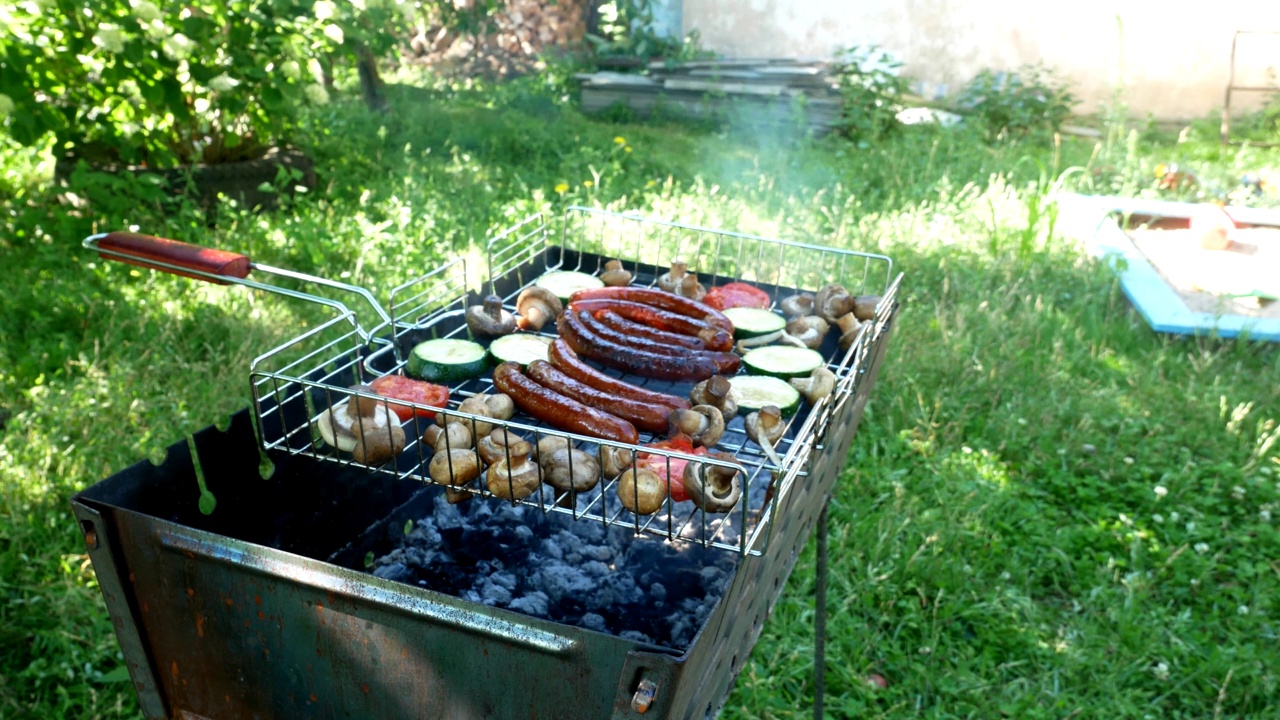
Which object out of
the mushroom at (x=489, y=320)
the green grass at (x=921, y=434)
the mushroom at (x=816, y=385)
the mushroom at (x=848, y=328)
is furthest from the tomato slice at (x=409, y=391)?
the green grass at (x=921, y=434)

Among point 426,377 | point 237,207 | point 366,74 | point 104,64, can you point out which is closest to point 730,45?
point 366,74

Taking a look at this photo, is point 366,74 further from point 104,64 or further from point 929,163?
point 929,163

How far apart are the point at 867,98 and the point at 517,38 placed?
4998 mm

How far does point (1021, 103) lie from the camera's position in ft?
33.7

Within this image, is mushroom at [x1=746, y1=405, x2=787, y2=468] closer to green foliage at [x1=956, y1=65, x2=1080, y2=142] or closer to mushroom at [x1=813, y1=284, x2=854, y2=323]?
mushroom at [x1=813, y1=284, x2=854, y2=323]

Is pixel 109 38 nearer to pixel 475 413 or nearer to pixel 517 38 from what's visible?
pixel 475 413

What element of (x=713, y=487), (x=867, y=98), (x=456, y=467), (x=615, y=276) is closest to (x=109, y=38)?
(x=615, y=276)

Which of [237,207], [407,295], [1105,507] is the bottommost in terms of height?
[1105,507]

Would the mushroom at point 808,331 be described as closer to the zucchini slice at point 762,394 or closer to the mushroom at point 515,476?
the zucchini slice at point 762,394

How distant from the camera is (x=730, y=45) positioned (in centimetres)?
1178

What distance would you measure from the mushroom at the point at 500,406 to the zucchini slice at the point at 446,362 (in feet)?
0.71

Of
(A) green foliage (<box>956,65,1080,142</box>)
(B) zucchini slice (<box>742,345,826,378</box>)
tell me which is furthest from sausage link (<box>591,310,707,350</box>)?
(A) green foliage (<box>956,65,1080,142</box>)

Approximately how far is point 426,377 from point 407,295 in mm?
3643

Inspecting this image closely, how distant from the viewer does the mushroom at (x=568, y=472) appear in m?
1.95
